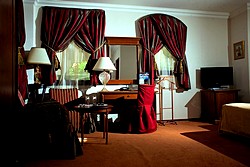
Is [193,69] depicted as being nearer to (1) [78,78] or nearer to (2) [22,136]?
(1) [78,78]

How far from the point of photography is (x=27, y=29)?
4.54 m

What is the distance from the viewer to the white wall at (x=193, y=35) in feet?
16.9

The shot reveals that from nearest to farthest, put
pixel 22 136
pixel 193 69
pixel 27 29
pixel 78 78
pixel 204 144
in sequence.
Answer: pixel 22 136 → pixel 204 144 → pixel 27 29 → pixel 78 78 → pixel 193 69

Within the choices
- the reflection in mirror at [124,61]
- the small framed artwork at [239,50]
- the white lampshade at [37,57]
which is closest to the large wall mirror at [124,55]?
the reflection in mirror at [124,61]

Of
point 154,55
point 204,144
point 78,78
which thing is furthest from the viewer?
point 154,55

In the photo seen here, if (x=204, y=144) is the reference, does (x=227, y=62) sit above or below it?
above

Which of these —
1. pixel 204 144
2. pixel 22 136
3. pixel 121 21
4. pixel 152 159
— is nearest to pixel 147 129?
pixel 204 144

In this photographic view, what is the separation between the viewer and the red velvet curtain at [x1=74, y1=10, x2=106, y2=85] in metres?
4.83

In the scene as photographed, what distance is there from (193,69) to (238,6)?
1763mm

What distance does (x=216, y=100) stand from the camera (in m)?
5.03

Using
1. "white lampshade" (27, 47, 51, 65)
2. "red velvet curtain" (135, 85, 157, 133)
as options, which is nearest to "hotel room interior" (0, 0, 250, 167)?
"red velvet curtain" (135, 85, 157, 133)

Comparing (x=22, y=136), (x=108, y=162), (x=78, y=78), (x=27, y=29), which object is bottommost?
(x=108, y=162)

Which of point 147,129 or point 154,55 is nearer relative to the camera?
point 147,129

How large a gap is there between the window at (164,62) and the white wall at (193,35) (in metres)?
0.49
